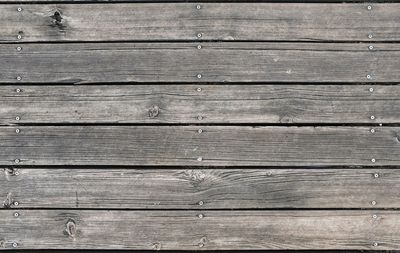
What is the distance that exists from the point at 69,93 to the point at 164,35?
0.50m

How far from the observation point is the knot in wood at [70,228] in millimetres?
2193

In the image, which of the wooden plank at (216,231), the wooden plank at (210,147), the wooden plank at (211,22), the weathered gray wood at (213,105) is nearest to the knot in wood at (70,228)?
the wooden plank at (216,231)

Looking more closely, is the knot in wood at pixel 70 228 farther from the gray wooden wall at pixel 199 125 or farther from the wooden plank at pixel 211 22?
the wooden plank at pixel 211 22

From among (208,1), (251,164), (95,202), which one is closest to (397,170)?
(251,164)

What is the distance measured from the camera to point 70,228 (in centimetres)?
220

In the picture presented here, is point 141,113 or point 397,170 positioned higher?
point 141,113

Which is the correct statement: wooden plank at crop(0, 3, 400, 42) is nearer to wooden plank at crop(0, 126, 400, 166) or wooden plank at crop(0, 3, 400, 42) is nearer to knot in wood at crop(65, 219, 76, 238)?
wooden plank at crop(0, 126, 400, 166)

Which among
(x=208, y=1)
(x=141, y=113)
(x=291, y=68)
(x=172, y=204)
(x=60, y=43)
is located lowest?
(x=172, y=204)

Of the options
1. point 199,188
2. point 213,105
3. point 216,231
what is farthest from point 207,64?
point 216,231

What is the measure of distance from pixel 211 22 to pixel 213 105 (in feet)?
1.24

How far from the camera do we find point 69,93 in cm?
225

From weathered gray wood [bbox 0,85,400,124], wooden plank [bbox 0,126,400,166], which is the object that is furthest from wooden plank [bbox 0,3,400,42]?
wooden plank [bbox 0,126,400,166]

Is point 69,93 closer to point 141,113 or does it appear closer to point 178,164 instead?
point 141,113

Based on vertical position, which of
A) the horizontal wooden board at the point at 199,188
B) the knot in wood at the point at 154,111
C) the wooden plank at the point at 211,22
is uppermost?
the wooden plank at the point at 211,22
